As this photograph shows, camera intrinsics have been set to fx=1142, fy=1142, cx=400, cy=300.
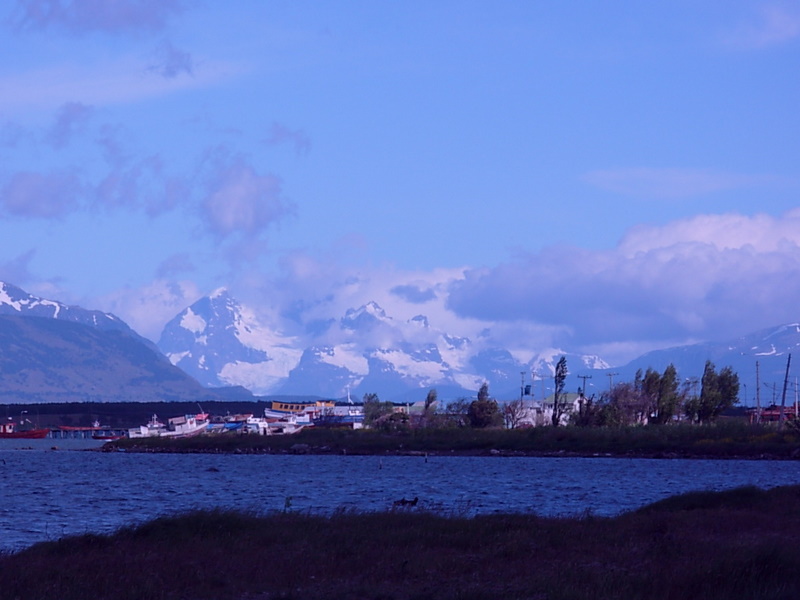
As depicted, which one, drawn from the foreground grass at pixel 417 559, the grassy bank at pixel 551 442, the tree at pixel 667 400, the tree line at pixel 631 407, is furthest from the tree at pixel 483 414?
the foreground grass at pixel 417 559

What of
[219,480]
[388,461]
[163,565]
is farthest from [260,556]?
[388,461]

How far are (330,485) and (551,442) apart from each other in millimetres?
71274

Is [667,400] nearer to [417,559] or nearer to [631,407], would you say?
[631,407]

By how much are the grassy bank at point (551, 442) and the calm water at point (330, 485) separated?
12.0 metres

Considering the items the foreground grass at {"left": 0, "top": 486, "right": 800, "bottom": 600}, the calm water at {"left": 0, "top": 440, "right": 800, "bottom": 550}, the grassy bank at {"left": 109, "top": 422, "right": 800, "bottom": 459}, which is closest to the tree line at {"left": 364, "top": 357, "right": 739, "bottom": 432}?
the grassy bank at {"left": 109, "top": 422, "right": 800, "bottom": 459}

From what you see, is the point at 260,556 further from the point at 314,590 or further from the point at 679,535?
the point at 679,535

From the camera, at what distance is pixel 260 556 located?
30.0 m

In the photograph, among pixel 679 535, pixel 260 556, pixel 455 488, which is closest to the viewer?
pixel 260 556

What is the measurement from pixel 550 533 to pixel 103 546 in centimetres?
1303

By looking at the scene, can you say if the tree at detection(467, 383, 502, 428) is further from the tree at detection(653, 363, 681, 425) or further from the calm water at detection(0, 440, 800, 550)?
the calm water at detection(0, 440, 800, 550)

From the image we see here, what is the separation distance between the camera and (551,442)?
5571 inches

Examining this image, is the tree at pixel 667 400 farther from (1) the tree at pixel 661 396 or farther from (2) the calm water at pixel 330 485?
(2) the calm water at pixel 330 485

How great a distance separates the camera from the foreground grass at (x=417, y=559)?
24.3 metres

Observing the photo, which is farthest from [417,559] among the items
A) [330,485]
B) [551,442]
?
[551,442]
